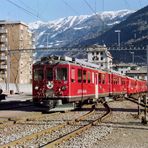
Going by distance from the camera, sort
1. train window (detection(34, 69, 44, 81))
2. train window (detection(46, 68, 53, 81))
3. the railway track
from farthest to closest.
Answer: train window (detection(34, 69, 44, 81)) < train window (detection(46, 68, 53, 81)) < the railway track

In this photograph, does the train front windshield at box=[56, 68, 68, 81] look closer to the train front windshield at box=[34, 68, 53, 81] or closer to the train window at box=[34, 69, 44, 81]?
the train front windshield at box=[34, 68, 53, 81]

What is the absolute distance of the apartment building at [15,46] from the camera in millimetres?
128000

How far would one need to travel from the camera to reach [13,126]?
17.3 metres

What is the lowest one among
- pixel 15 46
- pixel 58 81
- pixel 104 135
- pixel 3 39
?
pixel 104 135

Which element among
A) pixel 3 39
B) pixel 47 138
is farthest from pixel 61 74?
pixel 3 39

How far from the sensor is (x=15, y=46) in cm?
13325

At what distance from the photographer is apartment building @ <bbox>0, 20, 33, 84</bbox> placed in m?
128

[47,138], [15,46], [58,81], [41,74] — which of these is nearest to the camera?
[47,138]

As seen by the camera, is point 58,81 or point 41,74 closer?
point 58,81

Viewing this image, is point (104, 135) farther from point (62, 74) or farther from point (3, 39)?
point (3, 39)

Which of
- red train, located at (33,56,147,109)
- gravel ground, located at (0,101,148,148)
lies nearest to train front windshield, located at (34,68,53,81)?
red train, located at (33,56,147,109)

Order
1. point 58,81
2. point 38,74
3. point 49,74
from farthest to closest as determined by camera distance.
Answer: point 38,74 → point 49,74 → point 58,81

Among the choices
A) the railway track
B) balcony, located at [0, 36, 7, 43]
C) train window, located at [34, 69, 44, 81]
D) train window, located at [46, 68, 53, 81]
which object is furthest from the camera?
balcony, located at [0, 36, 7, 43]

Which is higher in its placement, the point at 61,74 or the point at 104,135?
the point at 61,74
